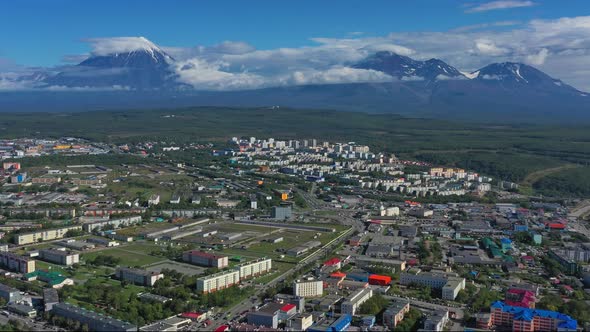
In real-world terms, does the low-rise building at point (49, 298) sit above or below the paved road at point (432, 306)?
above

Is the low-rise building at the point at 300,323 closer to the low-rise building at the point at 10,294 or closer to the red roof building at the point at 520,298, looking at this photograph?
the red roof building at the point at 520,298

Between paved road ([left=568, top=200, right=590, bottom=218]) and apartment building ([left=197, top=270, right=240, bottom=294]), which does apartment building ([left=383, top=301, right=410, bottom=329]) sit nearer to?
apartment building ([left=197, top=270, right=240, bottom=294])

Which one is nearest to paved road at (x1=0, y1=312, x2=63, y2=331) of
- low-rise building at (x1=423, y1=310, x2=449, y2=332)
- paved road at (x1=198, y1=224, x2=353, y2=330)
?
paved road at (x1=198, y1=224, x2=353, y2=330)

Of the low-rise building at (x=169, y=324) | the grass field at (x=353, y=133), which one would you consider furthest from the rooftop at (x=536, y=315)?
the grass field at (x=353, y=133)

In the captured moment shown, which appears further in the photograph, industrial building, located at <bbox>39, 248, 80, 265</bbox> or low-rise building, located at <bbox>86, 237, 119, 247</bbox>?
low-rise building, located at <bbox>86, 237, 119, 247</bbox>

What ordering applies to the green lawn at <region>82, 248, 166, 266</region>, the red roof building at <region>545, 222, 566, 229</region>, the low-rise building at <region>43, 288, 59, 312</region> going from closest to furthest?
the low-rise building at <region>43, 288, 59, 312</region>
the green lawn at <region>82, 248, 166, 266</region>
the red roof building at <region>545, 222, 566, 229</region>

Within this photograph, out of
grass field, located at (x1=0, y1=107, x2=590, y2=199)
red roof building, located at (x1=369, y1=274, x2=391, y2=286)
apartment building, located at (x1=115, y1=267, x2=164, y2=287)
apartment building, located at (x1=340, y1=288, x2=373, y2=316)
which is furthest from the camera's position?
grass field, located at (x1=0, y1=107, x2=590, y2=199)
